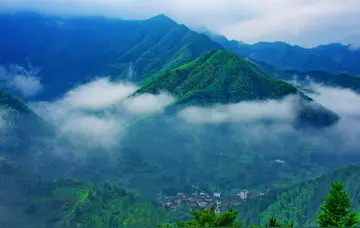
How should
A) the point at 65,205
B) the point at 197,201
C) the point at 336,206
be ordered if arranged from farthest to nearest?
the point at 197,201 < the point at 65,205 < the point at 336,206

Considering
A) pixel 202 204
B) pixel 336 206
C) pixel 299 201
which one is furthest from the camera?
pixel 202 204

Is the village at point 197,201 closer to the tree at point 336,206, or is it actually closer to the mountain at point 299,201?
the mountain at point 299,201

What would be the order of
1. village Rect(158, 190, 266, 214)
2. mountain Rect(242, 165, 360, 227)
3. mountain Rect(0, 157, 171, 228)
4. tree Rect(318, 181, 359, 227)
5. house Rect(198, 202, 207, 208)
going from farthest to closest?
house Rect(198, 202, 207, 208)
village Rect(158, 190, 266, 214)
mountain Rect(242, 165, 360, 227)
mountain Rect(0, 157, 171, 228)
tree Rect(318, 181, 359, 227)

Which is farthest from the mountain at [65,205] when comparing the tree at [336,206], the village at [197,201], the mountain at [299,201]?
the tree at [336,206]

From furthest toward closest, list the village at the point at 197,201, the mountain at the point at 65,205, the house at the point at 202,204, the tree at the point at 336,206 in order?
the house at the point at 202,204 → the village at the point at 197,201 → the mountain at the point at 65,205 → the tree at the point at 336,206

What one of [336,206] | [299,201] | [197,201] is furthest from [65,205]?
[336,206]

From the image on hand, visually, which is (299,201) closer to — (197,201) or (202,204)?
(202,204)

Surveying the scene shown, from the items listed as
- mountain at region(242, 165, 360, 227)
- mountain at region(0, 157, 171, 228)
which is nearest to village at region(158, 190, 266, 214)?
mountain at region(0, 157, 171, 228)

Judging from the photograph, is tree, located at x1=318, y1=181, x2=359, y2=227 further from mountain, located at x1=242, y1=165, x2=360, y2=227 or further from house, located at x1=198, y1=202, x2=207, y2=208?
house, located at x1=198, y1=202, x2=207, y2=208
